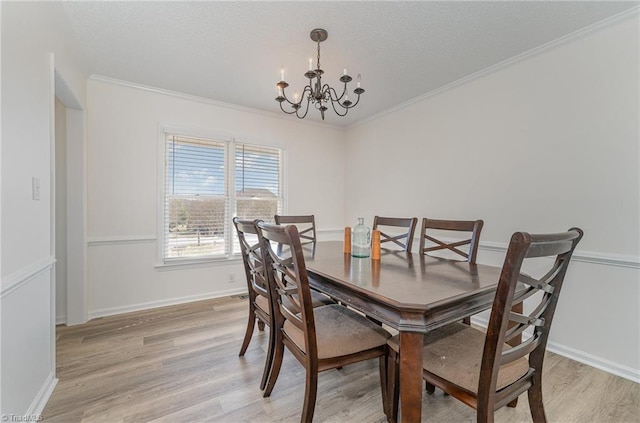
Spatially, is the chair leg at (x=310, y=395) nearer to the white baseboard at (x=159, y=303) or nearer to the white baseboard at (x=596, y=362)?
the white baseboard at (x=596, y=362)

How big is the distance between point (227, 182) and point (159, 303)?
63.3 inches

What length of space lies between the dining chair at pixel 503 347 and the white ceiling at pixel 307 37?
5.63ft

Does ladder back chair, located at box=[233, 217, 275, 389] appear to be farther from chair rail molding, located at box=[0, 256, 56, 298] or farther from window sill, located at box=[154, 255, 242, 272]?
window sill, located at box=[154, 255, 242, 272]

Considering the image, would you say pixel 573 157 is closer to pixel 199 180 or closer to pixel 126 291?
pixel 199 180

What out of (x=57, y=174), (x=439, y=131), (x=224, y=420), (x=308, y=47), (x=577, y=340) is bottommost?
(x=224, y=420)

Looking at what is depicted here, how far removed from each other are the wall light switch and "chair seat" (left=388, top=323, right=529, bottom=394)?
81.5 inches

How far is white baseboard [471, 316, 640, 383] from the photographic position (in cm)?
185

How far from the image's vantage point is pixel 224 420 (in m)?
1.47

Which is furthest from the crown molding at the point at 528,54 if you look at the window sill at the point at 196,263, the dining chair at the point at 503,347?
the window sill at the point at 196,263

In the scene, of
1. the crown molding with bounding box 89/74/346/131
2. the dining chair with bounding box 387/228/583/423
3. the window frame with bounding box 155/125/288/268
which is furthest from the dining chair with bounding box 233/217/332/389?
the crown molding with bounding box 89/74/346/131

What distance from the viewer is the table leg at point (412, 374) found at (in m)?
1.04

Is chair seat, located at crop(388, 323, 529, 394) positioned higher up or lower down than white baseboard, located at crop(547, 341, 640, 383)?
higher up

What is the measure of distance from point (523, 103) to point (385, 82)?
50.1 inches

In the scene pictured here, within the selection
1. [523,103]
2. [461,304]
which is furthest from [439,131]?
[461,304]
